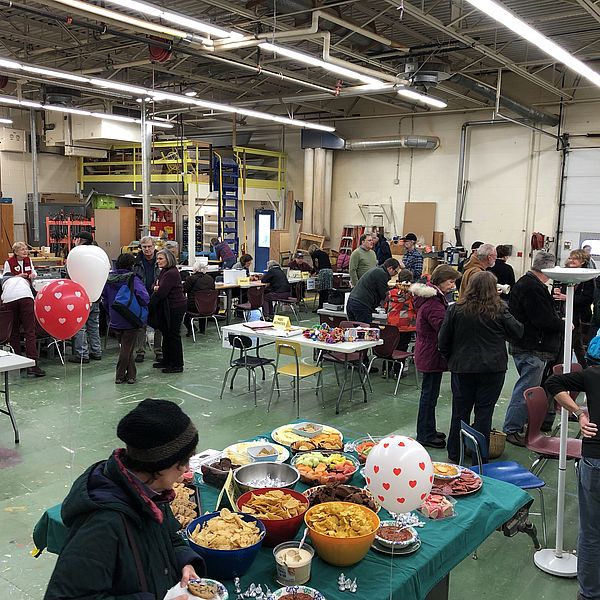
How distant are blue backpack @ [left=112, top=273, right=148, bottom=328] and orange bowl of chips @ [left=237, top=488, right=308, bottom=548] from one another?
4986 millimetres

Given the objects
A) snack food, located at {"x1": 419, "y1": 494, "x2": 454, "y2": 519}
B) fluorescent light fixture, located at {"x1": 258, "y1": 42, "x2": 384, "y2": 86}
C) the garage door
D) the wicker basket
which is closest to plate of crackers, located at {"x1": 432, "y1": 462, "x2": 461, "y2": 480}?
snack food, located at {"x1": 419, "y1": 494, "x2": 454, "y2": 519}

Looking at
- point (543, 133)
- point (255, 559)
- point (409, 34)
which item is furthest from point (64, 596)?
point (543, 133)

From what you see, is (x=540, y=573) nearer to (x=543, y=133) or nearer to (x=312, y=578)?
(x=312, y=578)

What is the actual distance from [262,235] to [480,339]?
13.4m

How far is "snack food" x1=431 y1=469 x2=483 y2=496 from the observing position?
3012 mm

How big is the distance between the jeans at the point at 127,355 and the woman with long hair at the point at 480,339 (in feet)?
13.5

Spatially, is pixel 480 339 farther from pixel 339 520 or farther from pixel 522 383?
pixel 339 520

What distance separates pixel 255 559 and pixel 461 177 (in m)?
12.7

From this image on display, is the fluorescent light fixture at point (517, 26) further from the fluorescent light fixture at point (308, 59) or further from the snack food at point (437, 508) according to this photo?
the snack food at point (437, 508)

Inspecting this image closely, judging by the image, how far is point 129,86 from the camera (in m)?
8.95

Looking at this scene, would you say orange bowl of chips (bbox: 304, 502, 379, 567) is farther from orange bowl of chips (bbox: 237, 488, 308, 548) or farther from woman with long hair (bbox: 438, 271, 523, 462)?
woman with long hair (bbox: 438, 271, 523, 462)

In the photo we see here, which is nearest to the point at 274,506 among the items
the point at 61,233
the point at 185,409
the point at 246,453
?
the point at 246,453

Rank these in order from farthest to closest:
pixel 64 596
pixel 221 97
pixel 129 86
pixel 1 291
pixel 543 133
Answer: pixel 221 97 → pixel 543 133 → pixel 129 86 → pixel 1 291 → pixel 64 596

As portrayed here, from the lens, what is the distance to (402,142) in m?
14.1
